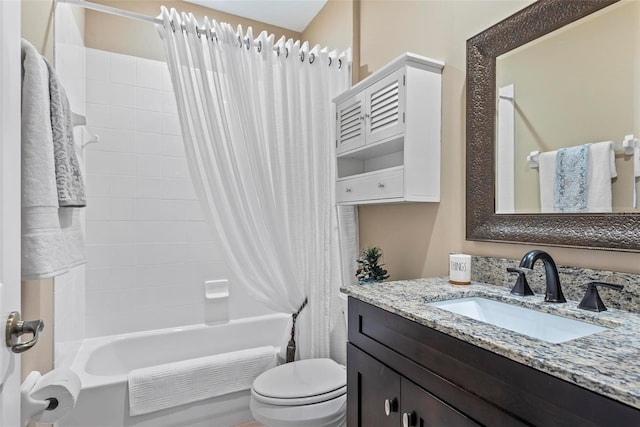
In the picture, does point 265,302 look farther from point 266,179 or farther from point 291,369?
point 266,179

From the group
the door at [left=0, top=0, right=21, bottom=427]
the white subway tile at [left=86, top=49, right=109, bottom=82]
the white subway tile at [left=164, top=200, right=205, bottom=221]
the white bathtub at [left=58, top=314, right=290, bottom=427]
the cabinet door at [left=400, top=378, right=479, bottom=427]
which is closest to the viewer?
the door at [left=0, top=0, right=21, bottom=427]

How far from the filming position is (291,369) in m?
1.82

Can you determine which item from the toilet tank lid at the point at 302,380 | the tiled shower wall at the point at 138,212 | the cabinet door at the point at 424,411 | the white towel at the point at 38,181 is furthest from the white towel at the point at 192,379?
the cabinet door at the point at 424,411

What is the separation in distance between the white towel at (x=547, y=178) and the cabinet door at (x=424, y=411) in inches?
29.2

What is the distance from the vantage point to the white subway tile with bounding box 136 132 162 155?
252 centimetres

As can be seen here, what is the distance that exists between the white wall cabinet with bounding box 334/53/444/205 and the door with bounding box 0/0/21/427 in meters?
1.31

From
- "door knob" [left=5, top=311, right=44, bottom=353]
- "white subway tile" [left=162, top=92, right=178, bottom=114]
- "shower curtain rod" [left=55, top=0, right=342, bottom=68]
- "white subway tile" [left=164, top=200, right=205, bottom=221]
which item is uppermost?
"shower curtain rod" [left=55, top=0, right=342, bottom=68]

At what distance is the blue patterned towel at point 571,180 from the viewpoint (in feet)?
3.56

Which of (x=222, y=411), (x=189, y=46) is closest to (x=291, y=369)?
(x=222, y=411)

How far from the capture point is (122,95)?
246 cm

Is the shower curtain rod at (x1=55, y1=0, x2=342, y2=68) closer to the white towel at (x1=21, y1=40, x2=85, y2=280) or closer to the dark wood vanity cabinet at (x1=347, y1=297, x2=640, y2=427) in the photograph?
the white towel at (x1=21, y1=40, x2=85, y2=280)

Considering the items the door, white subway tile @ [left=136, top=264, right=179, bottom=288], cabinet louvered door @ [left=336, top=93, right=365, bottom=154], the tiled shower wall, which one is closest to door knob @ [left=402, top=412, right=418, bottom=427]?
the door

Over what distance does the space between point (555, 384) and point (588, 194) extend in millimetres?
704

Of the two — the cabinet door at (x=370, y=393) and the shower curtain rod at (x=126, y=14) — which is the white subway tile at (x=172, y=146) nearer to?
the shower curtain rod at (x=126, y=14)
